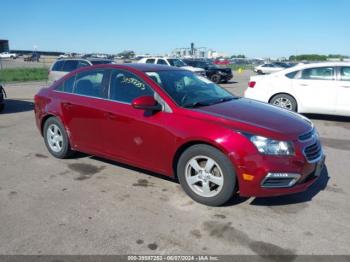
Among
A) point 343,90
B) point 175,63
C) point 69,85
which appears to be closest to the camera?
point 69,85

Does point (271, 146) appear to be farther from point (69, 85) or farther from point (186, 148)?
point (69, 85)

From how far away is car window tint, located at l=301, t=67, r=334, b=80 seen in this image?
9.12 m

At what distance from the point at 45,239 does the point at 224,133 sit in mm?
2082

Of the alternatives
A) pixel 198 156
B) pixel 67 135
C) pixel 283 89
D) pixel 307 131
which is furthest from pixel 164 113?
pixel 283 89

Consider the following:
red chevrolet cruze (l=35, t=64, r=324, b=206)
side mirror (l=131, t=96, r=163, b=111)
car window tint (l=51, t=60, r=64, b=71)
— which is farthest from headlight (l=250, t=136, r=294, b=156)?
car window tint (l=51, t=60, r=64, b=71)

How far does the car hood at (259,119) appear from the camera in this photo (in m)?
3.87

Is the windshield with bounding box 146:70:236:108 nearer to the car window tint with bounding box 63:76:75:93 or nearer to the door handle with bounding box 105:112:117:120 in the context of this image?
the door handle with bounding box 105:112:117:120

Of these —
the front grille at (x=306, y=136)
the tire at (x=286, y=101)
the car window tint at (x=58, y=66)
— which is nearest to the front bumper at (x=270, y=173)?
the front grille at (x=306, y=136)

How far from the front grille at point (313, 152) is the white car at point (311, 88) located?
5.17 m

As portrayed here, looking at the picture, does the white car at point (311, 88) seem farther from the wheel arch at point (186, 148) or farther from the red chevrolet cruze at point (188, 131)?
the wheel arch at point (186, 148)

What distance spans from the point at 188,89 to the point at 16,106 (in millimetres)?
9290

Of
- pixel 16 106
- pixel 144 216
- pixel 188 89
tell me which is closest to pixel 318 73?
pixel 188 89

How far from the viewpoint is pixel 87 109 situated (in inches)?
203

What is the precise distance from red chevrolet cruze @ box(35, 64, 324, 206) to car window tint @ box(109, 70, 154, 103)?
1 centimetres
